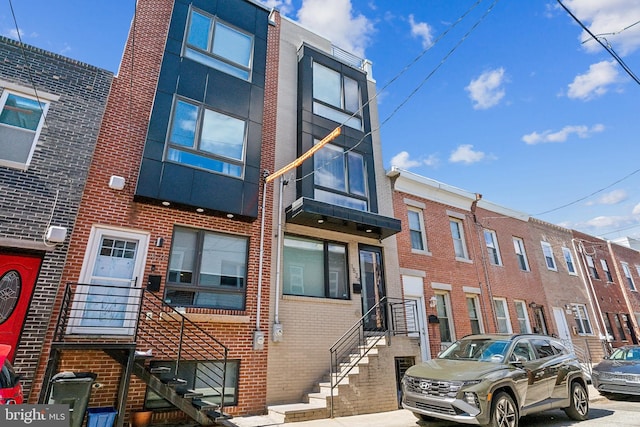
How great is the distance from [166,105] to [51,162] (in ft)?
9.12

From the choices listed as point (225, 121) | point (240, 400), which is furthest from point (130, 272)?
point (225, 121)

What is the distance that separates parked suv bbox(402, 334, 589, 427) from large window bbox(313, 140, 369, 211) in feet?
17.1

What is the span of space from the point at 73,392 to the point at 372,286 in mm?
7928

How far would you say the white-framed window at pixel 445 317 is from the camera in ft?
40.1

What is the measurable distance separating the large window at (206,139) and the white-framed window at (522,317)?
1374cm

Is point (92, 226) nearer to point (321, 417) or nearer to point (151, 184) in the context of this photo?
point (151, 184)

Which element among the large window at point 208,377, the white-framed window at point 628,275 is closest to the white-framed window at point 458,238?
the large window at point 208,377

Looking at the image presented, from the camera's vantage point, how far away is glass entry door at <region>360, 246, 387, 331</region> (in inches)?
416

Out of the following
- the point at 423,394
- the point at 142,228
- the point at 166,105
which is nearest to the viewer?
the point at 423,394

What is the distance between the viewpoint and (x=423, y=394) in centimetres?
634

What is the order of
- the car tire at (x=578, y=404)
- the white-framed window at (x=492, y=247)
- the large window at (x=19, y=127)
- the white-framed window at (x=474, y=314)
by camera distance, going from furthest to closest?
the white-framed window at (x=492, y=247) < the white-framed window at (x=474, y=314) < the car tire at (x=578, y=404) < the large window at (x=19, y=127)

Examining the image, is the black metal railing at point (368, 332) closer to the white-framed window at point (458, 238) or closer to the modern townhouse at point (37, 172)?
the white-framed window at point (458, 238)

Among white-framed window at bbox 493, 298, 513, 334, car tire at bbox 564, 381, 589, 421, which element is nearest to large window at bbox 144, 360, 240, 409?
car tire at bbox 564, 381, 589, 421

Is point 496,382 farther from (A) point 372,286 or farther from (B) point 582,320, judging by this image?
(B) point 582,320
